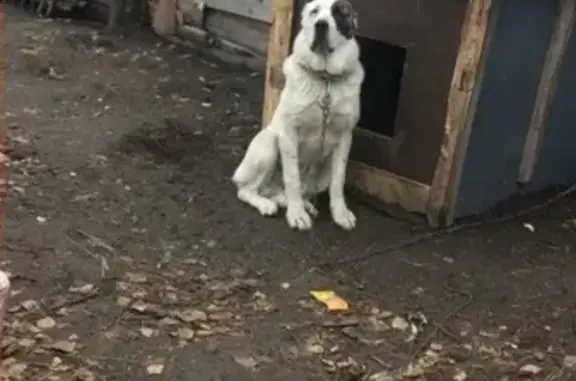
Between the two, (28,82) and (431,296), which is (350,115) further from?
(28,82)

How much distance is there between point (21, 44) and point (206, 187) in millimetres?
2499

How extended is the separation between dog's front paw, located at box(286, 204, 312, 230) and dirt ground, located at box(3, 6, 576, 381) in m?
0.04

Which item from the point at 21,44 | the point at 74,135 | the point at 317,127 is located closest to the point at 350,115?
the point at 317,127

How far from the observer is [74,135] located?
4203mm

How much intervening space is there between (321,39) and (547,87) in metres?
1.05

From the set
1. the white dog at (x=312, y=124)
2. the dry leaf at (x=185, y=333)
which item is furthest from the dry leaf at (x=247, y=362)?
the white dog at (x=312, y=124)

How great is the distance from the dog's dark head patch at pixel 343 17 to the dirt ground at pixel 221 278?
0.73 m

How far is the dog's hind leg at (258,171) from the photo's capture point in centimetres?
360

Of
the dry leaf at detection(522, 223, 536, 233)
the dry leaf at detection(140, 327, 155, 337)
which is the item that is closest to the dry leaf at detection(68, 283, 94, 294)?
the dry leaf at detection(140, 327, 155, 337)

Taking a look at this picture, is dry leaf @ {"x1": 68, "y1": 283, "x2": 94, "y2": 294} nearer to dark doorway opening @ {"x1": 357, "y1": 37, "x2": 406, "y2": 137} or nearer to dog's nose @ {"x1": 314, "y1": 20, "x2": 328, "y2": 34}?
dog's nose @ {"x1": 314, "y1": 20, "x2": 328, "y2": 34}

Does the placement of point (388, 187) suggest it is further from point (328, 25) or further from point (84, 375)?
point (84, 375)

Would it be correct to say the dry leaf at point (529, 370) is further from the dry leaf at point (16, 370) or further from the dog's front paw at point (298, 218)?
the dry leaf at point (16, 370)

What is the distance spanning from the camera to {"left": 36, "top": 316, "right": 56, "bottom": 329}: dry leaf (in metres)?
2.61

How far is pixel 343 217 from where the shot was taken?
3510 mm
